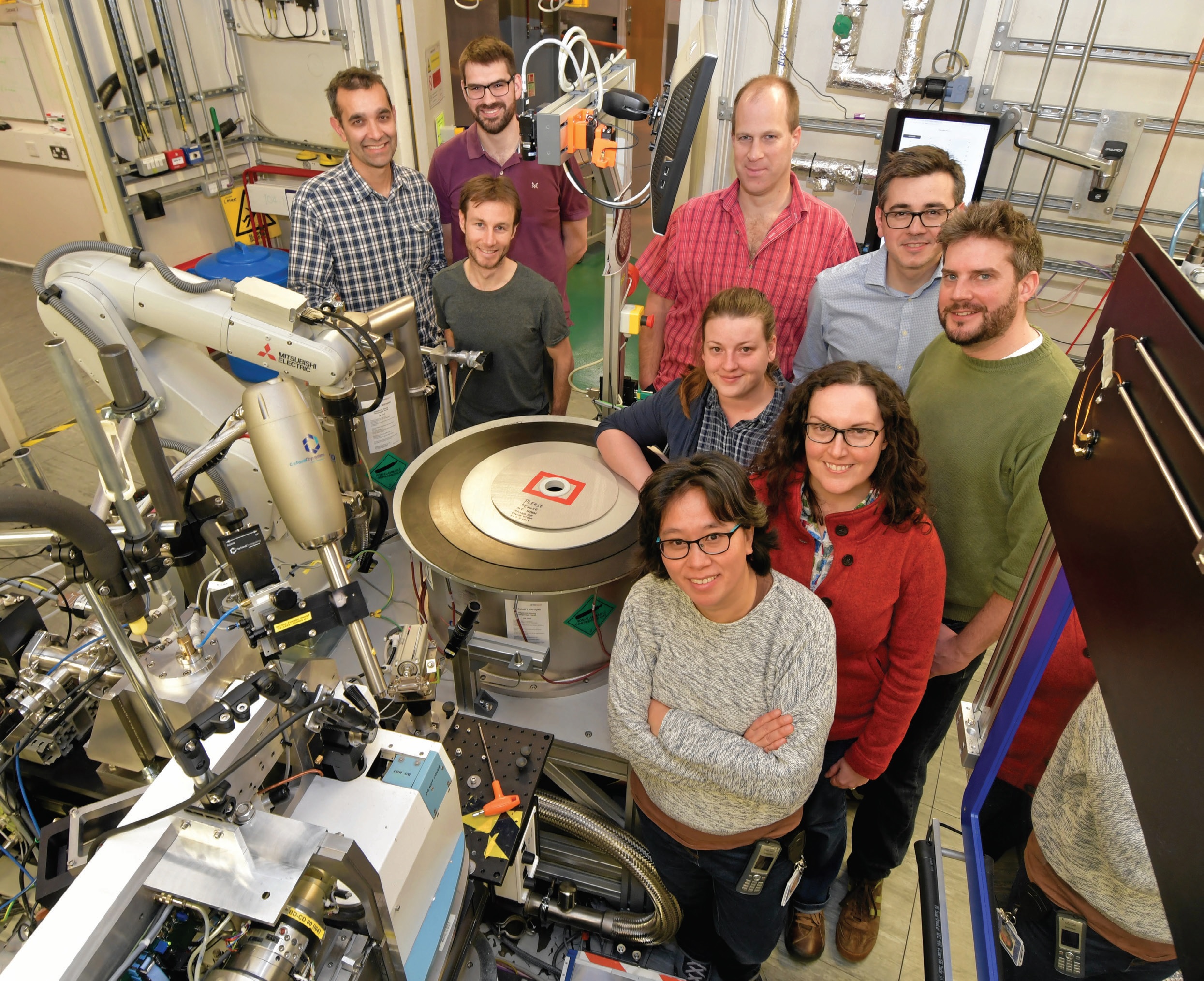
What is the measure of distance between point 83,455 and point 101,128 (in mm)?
1651

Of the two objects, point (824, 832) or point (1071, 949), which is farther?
point (824, 832)

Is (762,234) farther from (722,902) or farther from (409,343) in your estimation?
(722,902)

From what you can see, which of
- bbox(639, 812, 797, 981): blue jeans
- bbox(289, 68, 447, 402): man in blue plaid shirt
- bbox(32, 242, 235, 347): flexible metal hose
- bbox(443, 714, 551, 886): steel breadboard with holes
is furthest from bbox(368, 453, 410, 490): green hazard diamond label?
bbox(639, 812, 797, 981): blue jeans

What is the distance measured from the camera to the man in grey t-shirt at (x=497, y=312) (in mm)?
2201

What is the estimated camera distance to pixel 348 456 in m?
1.75

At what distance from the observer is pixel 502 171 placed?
2.77 m

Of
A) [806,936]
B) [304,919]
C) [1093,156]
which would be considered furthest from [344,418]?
[1093,156]

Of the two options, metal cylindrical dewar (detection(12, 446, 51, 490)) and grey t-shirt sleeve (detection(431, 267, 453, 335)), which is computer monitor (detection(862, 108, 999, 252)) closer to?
grey t-shirt sleeve (detection(431, 267, 453, 335))

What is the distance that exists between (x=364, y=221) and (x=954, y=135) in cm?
252

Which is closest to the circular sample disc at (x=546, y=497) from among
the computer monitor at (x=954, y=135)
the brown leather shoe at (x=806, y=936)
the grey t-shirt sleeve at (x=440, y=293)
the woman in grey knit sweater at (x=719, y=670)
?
the woman in grey knit sweater at (x=719, y=670)

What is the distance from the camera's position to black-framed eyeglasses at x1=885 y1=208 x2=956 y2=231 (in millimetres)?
1735

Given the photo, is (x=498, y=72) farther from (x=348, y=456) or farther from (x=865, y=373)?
(x=865, y=373)

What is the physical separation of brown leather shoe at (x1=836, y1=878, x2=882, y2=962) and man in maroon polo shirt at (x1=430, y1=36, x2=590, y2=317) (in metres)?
2.13

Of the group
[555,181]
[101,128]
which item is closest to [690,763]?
[555,181]
